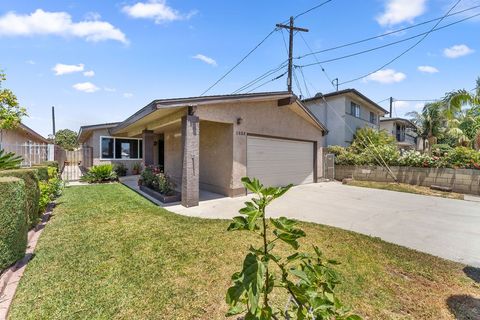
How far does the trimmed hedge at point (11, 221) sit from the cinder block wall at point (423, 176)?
16.0m

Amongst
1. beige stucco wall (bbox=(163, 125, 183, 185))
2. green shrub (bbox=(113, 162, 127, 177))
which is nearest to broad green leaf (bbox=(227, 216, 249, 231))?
beige stucco wall (bbox=(163, 125, 183, 185))

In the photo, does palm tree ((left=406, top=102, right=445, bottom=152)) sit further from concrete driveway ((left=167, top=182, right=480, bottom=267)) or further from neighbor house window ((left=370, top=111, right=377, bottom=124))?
concrete driveway ((left=167, top=182, right=480, bottom=267))

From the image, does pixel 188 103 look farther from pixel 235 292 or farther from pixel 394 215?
pixel 394 215

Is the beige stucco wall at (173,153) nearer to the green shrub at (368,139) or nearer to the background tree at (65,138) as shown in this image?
the green shrub at (368,139)

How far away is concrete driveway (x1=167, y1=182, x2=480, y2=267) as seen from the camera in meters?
5.23

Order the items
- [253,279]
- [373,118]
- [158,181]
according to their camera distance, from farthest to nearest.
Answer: [373,118], [158,181], [253,279]

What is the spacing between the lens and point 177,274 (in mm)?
3635

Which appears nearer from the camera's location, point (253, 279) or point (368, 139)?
point (253, 279)

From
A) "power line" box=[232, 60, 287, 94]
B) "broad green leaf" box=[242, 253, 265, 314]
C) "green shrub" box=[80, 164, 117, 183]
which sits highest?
"power line" box=[232, 60, 287, 94]

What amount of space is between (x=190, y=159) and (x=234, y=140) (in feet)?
7.57

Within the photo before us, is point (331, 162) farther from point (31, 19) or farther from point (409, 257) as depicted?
point (31, 19)

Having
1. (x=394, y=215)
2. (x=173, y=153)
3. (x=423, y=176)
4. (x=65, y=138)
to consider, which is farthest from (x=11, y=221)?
(x=65, y=138)

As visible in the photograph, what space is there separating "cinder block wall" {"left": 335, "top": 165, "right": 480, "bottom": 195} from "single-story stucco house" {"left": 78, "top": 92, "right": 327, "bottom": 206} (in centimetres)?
254

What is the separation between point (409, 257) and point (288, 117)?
854cm
